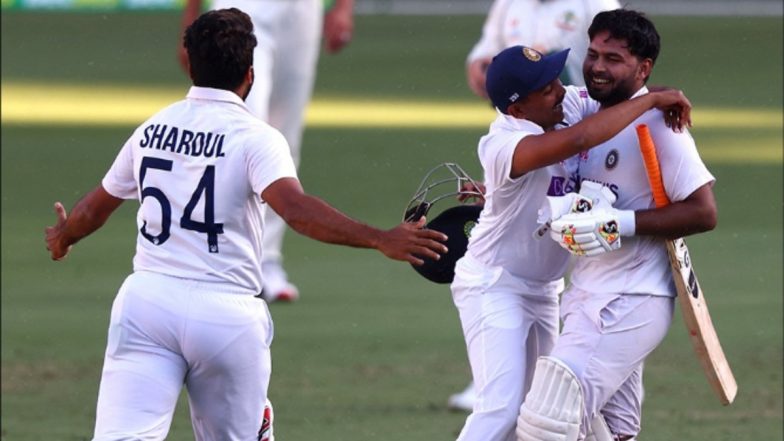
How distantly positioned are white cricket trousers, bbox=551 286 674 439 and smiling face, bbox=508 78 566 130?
2.15 feet

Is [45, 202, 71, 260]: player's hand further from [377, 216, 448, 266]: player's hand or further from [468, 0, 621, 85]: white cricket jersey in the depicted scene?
[468, 0, 621, 85]: white cricket jersey

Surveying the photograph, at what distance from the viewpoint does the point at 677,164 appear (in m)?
6.25

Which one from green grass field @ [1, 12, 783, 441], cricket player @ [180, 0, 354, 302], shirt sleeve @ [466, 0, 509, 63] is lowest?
green grass field @ [1, 12, 783, 441]

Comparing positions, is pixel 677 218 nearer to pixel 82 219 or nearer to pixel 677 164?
pixel 677 164

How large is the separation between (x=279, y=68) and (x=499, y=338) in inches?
222

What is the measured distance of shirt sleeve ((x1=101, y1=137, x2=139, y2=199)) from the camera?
20.1 feet

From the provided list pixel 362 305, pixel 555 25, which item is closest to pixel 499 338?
pixel 555 25

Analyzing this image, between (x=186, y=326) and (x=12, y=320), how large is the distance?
17.6 ft

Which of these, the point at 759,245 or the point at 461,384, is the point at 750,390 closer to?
the point at 461,384

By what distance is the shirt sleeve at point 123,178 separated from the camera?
6125mm

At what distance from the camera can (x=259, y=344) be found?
5.96 metres

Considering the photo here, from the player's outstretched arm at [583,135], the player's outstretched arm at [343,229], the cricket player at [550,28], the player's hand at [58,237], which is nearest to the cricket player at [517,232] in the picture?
the player's outstretched arm at [583,135]

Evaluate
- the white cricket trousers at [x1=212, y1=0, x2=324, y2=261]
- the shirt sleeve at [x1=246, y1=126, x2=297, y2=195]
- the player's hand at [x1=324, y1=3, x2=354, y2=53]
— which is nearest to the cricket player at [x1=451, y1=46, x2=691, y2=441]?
the shirt sleeve at [x1=246, y1=126, x2=297, y2=195]

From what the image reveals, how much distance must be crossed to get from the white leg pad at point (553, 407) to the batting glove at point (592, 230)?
423 millimetres
